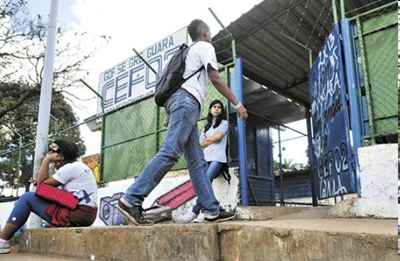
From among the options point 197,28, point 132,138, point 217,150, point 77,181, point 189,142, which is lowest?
point 77,181

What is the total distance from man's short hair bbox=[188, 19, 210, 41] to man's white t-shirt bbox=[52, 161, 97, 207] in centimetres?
167

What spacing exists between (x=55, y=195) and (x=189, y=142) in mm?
1467

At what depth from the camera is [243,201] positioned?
4.64 metres

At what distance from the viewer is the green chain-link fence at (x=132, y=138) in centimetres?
632

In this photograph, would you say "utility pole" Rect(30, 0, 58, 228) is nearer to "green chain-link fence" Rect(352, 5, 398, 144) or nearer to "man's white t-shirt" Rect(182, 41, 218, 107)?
"man's white t-shirt" Rect(182, 41, 218, 107)

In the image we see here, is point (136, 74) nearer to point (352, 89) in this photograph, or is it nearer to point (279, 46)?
point (279, 46)

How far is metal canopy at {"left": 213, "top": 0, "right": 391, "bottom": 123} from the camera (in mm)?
6031

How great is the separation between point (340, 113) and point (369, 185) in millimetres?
954

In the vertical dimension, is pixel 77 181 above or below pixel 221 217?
above

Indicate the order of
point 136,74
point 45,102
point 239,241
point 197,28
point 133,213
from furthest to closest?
point 136,74 → point 45,102 → point 197,28 → point 133,213 → point 239,241

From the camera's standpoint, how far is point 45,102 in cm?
466

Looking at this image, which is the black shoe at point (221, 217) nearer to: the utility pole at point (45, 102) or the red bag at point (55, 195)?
the red bag at point (55, 195)

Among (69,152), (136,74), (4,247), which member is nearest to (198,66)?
(69,152)

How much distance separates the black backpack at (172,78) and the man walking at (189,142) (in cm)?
3
